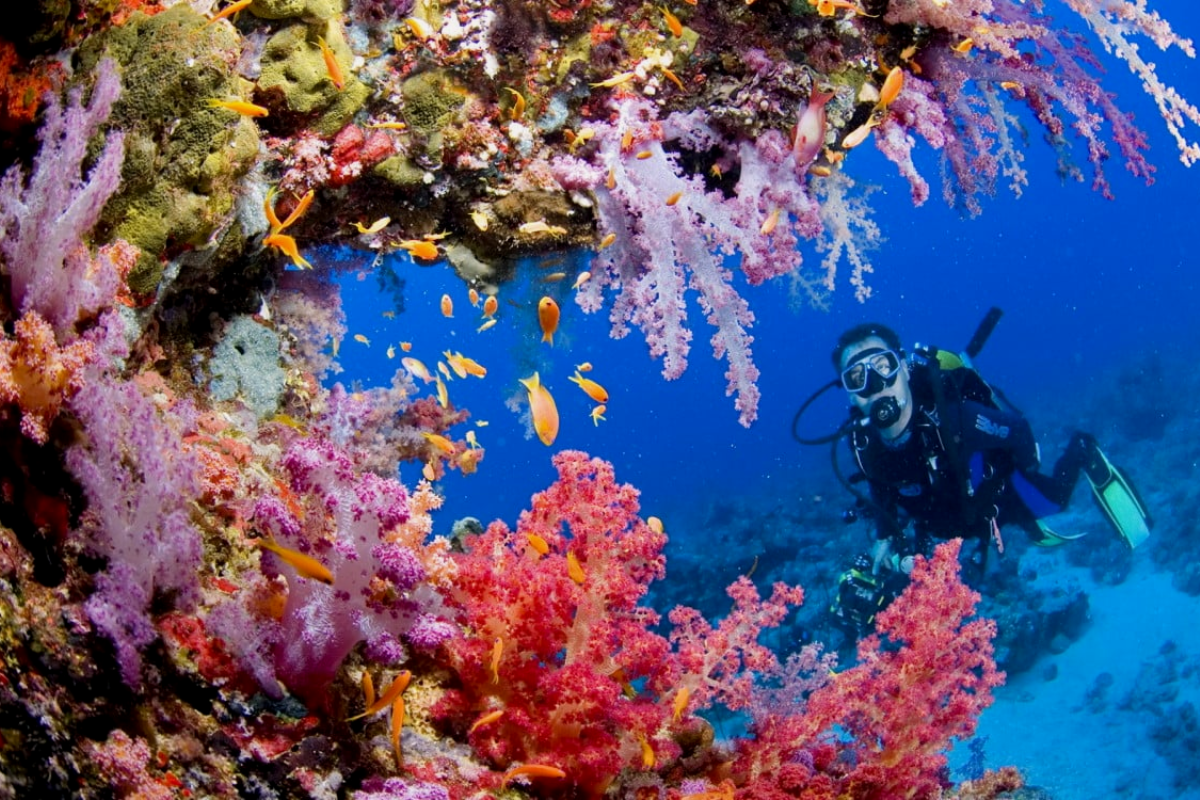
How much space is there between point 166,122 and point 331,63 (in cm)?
80

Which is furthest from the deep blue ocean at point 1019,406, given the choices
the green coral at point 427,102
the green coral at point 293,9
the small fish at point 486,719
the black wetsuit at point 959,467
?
the black wetsuit at point 959,467

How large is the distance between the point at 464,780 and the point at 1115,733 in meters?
14.9

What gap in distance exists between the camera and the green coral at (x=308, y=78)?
3.07m

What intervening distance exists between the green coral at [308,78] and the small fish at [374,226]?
0.47 meters

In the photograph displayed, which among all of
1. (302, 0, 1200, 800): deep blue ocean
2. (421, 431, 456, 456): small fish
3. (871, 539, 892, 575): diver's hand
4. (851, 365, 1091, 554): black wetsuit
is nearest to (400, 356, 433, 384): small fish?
(302, 0, 1200, 800): deep blue ocean

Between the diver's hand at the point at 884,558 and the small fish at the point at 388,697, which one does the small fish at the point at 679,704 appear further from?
the diver's hand at the point at 884,558

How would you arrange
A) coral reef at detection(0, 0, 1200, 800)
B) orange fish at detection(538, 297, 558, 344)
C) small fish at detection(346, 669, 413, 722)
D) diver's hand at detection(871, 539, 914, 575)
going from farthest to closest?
diver's hand at detection(871, 539, 914, 575) → orange fish at detection(538, 297, 558, 344) → small fish at detection(346, 669, 413, 722) → coral reef at detection(0, 0, 1200, 800)

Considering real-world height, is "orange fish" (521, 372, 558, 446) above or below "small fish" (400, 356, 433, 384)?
below

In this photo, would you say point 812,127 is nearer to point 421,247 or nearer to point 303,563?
point 421,247

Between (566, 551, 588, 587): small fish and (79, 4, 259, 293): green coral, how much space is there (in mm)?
1918

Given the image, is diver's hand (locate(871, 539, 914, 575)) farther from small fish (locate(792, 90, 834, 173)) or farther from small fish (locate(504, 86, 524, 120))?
small fish (locate(504, 86, 524, 120))

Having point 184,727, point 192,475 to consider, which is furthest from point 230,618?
point 192,475

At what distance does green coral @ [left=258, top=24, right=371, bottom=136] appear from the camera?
3.07m

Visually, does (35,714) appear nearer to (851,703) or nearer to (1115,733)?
(851,703)
